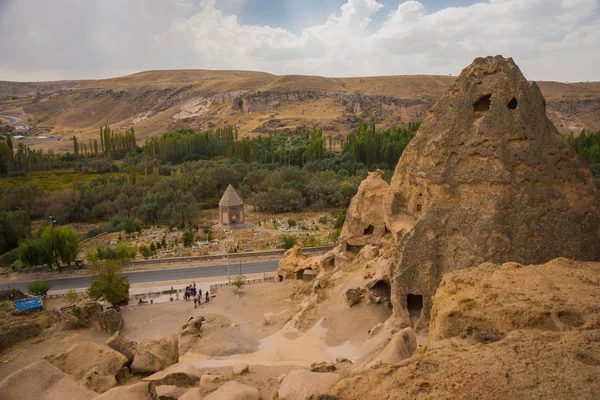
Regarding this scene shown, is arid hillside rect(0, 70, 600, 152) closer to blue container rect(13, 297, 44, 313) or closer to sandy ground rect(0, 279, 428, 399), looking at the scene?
sandy ground rect(0, 279, 428, 399)

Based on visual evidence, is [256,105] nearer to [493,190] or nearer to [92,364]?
[92,364]

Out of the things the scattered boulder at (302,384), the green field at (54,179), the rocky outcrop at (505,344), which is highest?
the rocky outcrop at (505,344)

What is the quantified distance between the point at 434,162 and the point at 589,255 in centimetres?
537

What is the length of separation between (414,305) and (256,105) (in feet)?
405

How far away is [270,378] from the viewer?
41.9 feet

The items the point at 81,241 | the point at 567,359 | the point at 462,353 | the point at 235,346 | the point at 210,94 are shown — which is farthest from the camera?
the point at 210,94

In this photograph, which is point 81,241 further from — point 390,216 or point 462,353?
point 462,353

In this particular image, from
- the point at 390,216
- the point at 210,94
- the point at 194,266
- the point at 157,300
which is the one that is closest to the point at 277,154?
the point at 194,266

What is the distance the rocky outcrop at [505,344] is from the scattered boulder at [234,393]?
3.68 metres

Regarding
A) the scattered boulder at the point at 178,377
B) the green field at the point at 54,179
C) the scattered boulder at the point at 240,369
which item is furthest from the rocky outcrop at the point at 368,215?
the green field at the point at 54,179

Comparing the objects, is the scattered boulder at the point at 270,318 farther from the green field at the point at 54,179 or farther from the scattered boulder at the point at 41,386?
the green field at the point at 54,179

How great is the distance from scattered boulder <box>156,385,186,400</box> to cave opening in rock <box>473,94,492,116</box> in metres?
12.3

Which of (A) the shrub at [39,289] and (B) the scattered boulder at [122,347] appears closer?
(B) the scattered boulder at [122,347]

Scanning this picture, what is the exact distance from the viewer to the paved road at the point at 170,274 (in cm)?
2986
